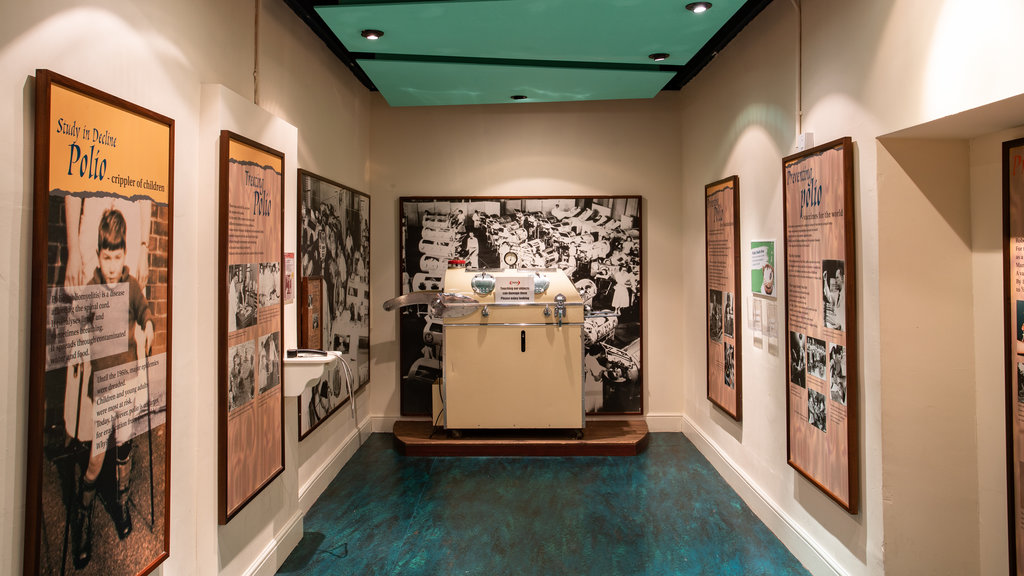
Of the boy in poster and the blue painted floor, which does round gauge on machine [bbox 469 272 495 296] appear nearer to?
the blue painted floor

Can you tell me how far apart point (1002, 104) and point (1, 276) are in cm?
290

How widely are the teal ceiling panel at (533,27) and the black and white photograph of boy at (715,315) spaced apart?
168cm

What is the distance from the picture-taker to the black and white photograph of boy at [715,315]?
13.6 ft

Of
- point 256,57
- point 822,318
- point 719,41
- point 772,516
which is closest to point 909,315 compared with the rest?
point 822,318

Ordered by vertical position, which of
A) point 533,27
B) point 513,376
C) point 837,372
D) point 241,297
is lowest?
point 513,376

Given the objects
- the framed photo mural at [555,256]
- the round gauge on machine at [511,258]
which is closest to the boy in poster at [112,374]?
the framed photo mural at [555,256]

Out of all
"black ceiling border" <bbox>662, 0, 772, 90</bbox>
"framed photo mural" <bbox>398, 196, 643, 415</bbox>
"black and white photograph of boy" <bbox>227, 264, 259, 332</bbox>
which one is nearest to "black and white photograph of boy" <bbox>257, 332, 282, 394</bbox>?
"black and white photograph of boy" <bbox>227, 264, 259, 332</bbox>

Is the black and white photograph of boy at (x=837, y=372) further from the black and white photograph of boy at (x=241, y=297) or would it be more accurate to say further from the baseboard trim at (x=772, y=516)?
the black and white photograph of boy at (x=241, y=297)

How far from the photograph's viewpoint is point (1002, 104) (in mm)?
1816

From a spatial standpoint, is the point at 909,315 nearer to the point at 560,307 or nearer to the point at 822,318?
the point at 822,318

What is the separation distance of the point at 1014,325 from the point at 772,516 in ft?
5.63

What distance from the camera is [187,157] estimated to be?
217 cm

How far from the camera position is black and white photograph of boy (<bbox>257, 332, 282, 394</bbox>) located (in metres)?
2.65

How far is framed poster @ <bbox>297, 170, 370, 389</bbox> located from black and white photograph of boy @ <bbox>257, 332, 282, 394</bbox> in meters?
0.76
